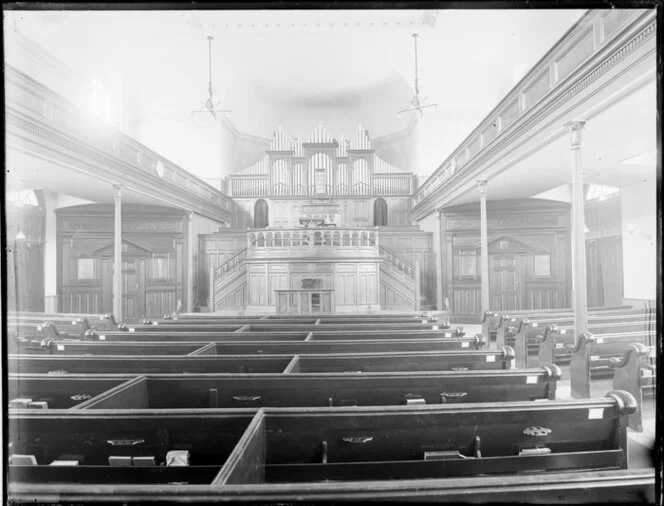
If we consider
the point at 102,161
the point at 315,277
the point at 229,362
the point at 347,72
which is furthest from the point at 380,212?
the point at 229,362

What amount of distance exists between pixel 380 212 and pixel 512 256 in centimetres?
660

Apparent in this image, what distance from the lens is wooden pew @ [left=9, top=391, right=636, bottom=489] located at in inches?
92.3

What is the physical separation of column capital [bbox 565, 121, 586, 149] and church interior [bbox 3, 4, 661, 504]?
0.09 meters

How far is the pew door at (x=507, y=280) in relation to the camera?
48.3ft

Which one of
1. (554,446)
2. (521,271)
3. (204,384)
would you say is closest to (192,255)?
(521,271)

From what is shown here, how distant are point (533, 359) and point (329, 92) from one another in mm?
14738

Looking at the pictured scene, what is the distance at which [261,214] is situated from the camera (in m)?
20.1

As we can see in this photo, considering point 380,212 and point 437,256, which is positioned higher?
point 380,212

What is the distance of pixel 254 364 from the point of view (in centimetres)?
437

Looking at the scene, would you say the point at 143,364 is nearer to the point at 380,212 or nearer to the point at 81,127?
the point at 81,127

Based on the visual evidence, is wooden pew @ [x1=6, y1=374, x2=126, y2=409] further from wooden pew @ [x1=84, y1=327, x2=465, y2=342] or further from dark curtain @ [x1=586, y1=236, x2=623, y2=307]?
dark curtain @ [x1=586, y1=236, x2=623, y2=307]

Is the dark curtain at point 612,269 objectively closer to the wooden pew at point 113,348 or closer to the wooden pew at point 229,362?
the wooden pew at point 229,362

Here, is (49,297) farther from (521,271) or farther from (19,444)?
(521,271)

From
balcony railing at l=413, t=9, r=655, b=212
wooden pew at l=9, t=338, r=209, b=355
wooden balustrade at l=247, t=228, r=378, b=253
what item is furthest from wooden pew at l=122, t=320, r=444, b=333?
wooden balustrade at l=247, t=228, r=378, b=253
